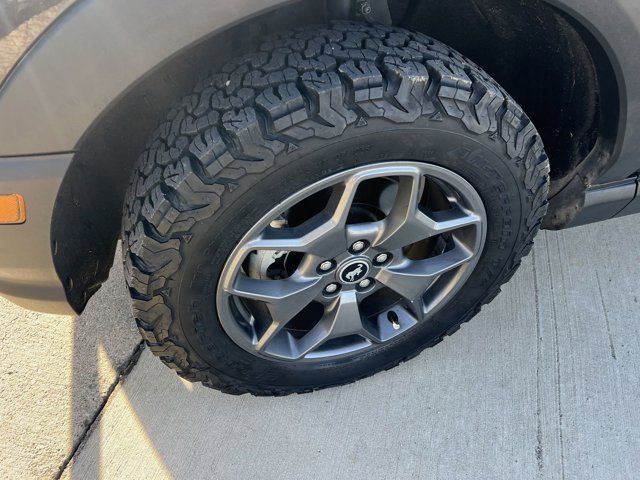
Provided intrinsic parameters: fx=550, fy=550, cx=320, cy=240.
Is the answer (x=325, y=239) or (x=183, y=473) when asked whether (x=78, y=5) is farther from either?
(x=183, y=473)

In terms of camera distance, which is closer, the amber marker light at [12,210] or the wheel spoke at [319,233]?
the amber marker light at [12,210]

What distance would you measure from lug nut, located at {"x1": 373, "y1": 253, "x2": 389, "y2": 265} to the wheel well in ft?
2.32

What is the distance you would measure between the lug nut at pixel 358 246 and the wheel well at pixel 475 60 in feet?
2.03

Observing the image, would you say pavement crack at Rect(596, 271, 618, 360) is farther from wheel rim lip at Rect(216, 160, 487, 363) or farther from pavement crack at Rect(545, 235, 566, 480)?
wheel rim lip at Rect(216, 160, 487, 363)

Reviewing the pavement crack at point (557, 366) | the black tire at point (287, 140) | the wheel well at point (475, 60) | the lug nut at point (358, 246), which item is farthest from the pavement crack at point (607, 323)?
the lug nut at point (358, 246)

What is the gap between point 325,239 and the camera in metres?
1.51

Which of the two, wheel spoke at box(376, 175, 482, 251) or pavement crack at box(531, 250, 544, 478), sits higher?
wheel spoke at box(376, 175, 482, 251)

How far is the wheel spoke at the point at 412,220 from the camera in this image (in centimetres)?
153

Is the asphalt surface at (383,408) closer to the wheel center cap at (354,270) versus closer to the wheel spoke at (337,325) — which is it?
the wheel spoke at (337,325)

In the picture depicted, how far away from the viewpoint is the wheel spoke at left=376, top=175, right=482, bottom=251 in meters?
1.53

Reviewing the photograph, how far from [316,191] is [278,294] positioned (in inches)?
14.2

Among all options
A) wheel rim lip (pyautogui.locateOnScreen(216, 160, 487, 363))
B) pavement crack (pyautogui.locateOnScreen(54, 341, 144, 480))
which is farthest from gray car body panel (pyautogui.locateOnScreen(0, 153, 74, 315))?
pavement crack (pyautogui.locateOnScreen(54, 341, 144, 480))

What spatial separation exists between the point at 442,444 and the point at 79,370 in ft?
4.66

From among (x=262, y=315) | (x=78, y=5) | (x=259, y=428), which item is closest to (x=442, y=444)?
(x=259, y=428)
